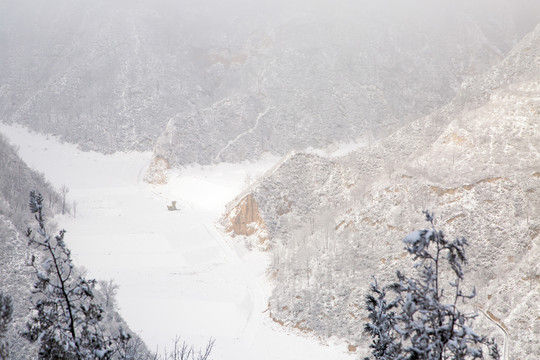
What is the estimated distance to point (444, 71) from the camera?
99938mm

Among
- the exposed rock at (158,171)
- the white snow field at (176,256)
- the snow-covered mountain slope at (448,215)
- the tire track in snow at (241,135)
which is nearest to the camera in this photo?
the snow-covered mountain slope at (448,215)

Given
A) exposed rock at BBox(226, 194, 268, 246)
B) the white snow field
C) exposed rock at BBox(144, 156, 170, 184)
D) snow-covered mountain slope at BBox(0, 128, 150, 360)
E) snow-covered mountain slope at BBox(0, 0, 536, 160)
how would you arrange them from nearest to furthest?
snow-covered mountain slope at BBox(0, 128, 150, 360) < the white snow field < exposed rock at BBox(226, 194, 268, 246) < exposed rock at BBox(144, 156, 170, 184) < snow-covered mountain slope at BBox(0, 0, 536, 160)

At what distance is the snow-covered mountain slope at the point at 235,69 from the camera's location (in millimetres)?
88188

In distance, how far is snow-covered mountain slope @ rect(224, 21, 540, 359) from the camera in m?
33.0

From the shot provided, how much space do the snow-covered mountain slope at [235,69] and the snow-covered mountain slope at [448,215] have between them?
34812 millimetres

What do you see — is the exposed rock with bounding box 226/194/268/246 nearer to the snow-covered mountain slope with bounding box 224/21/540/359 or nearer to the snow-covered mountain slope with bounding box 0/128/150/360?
the snow-covered mountain slope with bounding box 224/21/540/359

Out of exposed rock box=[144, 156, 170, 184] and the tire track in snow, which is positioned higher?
the tire track in snow

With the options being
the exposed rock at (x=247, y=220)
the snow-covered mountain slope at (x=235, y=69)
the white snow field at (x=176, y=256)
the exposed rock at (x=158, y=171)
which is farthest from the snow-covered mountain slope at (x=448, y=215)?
the snow-covered mountain slope at (x=235, y=69)

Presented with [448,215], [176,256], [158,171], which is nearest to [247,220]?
[176,256]

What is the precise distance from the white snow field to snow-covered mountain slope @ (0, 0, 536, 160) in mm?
8894

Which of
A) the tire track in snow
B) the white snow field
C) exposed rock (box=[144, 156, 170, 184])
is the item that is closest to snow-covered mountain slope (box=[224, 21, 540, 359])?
the white snow field

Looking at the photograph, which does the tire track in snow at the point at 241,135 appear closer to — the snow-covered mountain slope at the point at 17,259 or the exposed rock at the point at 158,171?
the exposed rock at the point at 158,171

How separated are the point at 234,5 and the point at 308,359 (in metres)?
122

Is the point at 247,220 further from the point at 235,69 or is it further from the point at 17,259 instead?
the point at 235,69
